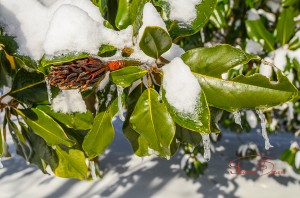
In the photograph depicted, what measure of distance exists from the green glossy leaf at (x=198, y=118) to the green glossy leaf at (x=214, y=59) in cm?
5

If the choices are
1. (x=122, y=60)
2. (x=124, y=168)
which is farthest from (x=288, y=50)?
(x=124, y=168)

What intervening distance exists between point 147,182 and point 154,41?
9.02ft

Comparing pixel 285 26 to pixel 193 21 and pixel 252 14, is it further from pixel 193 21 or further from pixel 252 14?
pixel 193 21

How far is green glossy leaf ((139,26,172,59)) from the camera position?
1.68 feet

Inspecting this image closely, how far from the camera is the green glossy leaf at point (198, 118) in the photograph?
0.53 meters

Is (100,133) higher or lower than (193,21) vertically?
lower

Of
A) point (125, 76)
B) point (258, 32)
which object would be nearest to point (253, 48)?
point (258, 32)

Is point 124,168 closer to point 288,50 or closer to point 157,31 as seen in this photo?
point 288,50

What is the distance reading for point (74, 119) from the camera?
0.73 meters

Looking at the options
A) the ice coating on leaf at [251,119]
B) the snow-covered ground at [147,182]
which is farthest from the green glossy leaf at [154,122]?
the snow-covered ground at [147,182]

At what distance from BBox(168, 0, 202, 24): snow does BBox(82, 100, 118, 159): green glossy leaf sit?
20cm

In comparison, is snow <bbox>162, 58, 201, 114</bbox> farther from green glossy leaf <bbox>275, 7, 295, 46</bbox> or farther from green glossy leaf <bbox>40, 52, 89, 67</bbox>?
green glossy leaf <bbox>275, 7, 295, 46</bbox>

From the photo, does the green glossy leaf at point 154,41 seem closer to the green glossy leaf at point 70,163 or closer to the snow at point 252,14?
the green glossy leaf at point 70,163

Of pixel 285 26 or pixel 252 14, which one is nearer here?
pixel 285 26
